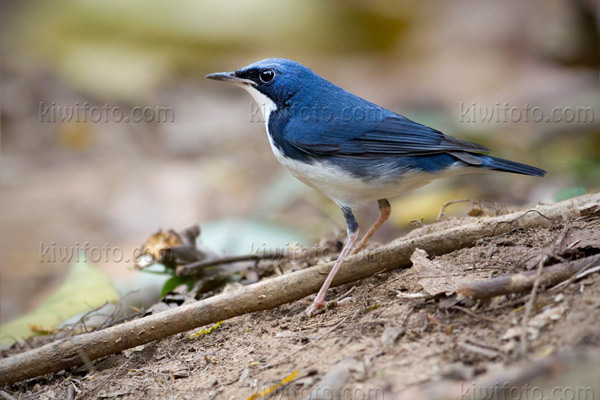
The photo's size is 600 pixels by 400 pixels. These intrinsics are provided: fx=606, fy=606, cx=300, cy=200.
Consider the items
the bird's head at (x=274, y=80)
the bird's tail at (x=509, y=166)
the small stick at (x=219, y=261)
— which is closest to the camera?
the bird's tail at (x=509, y=166)

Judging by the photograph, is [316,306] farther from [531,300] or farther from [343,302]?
[531,300]

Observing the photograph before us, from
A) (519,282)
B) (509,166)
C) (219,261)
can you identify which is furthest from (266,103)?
(519,282)

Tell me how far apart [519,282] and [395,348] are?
69cm

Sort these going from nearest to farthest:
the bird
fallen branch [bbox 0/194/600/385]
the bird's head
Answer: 1. fallen branch [bbox 0/194/600/385]
2. the bird
3. the bird's head

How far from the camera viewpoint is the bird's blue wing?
4.32 meters

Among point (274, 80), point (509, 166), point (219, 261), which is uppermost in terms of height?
point (274, 80)

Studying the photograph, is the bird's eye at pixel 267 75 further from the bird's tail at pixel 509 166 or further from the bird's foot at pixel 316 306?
the bird's foot at pixel 316 306

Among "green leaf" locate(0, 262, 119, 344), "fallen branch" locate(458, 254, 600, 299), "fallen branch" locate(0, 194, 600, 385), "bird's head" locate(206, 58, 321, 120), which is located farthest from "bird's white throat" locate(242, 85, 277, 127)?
"fallen branch" locate(458, 254, 600, 299)

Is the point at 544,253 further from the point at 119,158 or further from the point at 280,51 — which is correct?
the point at 280,51

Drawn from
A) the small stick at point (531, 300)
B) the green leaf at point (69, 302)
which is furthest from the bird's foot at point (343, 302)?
the green leaf at point (69, 302)

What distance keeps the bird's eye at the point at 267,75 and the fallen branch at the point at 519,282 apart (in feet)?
7.93

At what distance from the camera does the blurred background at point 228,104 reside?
776cm

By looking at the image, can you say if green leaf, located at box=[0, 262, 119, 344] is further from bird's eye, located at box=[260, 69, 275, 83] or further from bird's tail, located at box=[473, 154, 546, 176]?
bird's tail, located at box=[473, 154, 546, 176]

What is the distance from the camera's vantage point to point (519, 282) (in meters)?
2.98
